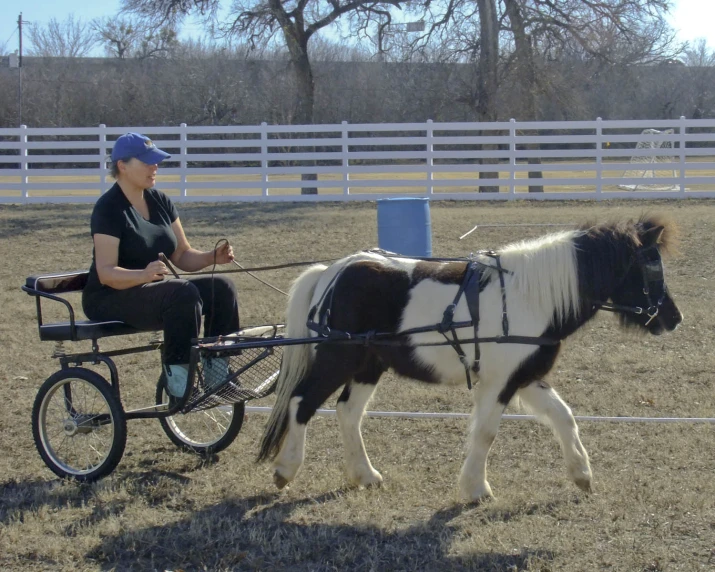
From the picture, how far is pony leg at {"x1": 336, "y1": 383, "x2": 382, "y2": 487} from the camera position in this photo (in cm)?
465

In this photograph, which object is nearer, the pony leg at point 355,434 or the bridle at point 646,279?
the bridle at point 646,279

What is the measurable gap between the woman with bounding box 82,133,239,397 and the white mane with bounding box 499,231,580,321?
5.45ft

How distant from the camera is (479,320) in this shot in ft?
14.2

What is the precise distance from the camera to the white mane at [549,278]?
435cm

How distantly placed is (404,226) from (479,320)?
5.82 metres

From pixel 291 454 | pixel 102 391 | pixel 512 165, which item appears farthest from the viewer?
pixel 512 165

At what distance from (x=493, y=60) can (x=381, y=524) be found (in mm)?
18433

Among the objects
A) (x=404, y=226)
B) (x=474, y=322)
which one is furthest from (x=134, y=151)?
(x=404, y=226)

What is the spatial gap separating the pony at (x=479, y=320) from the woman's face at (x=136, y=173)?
1154 mm

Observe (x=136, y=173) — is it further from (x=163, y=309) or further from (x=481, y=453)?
(x=481, y=453)

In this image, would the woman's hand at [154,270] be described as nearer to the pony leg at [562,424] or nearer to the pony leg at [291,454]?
the pony leg at [291,454]

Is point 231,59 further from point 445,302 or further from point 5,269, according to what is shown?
point 445,302

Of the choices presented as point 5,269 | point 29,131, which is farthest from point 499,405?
point 29,131

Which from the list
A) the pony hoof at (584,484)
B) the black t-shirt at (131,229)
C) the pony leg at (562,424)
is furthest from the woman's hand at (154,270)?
the pony hoof at (584,484)
